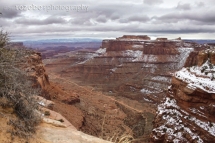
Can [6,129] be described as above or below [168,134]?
above

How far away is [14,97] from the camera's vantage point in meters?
7.78

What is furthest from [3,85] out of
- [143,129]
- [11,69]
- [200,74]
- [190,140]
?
[143,129]

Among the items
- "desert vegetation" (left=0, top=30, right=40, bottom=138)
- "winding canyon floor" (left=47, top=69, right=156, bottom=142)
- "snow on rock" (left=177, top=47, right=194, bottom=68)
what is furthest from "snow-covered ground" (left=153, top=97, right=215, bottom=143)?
"snow on rock" (left=177, top=47, right=194, bottom=68)

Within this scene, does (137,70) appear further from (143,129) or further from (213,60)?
(213,60)

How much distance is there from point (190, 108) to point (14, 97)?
50.8 ft

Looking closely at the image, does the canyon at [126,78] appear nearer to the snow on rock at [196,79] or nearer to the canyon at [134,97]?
the canyon at [134,97]

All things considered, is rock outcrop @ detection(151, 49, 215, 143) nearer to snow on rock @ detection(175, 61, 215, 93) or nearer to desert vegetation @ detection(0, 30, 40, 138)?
snow on rock @ detection(175, 61, 215, 93)

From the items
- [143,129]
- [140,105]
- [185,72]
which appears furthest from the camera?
[140,105]

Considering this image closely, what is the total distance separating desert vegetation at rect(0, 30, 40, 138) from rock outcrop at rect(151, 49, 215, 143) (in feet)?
44.7

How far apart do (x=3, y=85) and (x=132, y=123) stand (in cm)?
3256

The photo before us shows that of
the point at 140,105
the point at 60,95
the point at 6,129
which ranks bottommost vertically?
the point at 140,105

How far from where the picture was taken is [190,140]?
18172 mm

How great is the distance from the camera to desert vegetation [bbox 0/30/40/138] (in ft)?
23.5

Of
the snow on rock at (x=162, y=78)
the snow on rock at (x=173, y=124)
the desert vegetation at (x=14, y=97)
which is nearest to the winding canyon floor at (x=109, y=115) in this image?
the snow on rock at (x=173, y=124)
